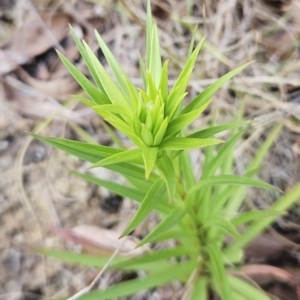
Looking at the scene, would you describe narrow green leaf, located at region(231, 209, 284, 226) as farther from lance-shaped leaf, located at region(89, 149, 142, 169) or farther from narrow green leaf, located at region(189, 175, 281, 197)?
lance-shaped leaf, located at region(89, 149, 142, 169)

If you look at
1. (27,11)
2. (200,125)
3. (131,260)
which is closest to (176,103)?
(131,260)

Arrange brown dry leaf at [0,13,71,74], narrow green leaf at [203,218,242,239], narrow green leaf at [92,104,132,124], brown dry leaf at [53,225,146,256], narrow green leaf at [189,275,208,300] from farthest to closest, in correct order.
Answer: brown dry leaf at [0,13,71,74] < brown dry leaf at [53,225,146,256] < narrow green leaf at [189,275,208,300] < narrow green leaf at [203,218,242,239] < narrow green leaf at [92,104,132,124]

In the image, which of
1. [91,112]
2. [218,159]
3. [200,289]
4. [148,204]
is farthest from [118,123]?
[91,112]

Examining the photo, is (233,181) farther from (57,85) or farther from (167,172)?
(57,85)

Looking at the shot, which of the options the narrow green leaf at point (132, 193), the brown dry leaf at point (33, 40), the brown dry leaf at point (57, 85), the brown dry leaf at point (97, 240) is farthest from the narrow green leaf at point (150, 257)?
the brown dry leaf at point (33, 40)

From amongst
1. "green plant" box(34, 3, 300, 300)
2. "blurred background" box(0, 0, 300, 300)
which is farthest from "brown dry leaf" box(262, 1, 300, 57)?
"green plant" box(34, 3, 300, 300)

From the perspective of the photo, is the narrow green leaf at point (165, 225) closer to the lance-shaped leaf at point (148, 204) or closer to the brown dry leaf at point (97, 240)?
the lance-shaped leaf at point (148, 204)

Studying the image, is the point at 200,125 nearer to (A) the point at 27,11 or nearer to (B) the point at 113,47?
(B) the point at 113,47

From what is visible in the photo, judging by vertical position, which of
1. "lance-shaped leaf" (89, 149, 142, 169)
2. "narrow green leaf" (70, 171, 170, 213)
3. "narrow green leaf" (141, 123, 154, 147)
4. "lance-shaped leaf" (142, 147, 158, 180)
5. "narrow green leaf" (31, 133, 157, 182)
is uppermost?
"narrow green leaf" (141, 123, 154, 147)
